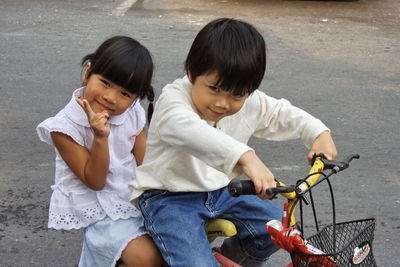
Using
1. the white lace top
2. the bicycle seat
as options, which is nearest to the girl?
the white lace top

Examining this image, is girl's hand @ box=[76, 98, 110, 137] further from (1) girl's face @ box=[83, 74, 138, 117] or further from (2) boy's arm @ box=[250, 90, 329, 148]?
(2) boy's arm @ box=[250, 90, 329, 148]

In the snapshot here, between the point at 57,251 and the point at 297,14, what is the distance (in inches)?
250

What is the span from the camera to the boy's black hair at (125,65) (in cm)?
282

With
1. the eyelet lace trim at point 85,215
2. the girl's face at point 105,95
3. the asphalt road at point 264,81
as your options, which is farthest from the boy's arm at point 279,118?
the asphalt road at point 264,81

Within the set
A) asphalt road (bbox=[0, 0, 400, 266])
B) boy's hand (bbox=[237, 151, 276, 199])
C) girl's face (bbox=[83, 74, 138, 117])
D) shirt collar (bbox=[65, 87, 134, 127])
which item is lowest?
asphalt road (bbox=[0, 0, 400, 266])

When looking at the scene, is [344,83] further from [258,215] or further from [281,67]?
[258,215]

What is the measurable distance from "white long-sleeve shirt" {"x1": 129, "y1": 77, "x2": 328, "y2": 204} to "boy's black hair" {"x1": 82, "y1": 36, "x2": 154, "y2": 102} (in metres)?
0.20

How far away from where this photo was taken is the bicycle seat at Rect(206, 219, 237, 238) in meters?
2.69

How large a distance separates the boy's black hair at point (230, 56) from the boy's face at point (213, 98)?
0.07 ft

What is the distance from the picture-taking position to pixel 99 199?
2928mm

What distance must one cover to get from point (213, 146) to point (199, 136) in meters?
0.07

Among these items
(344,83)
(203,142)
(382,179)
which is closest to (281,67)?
(344,83)

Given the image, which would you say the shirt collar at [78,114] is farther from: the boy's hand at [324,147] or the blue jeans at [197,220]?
the boy's hand at [324,147]

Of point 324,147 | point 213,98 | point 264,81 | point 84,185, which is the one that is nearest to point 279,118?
point 324,147
